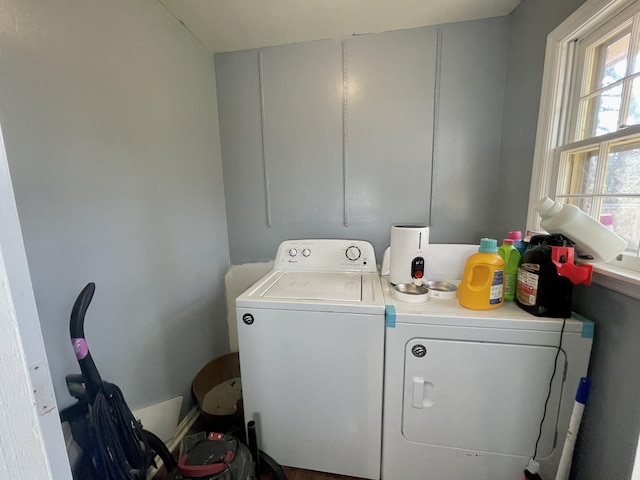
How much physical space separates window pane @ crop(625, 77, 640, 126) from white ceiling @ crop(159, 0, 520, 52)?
3.21 ft

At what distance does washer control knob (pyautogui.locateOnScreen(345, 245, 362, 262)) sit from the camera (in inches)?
65.9

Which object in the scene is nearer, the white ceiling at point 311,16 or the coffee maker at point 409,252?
the coffee maker at point 409,252

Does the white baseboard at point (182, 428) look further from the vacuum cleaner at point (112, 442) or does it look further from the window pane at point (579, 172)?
the window pane at point (579, 172)

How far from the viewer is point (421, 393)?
1095 mm

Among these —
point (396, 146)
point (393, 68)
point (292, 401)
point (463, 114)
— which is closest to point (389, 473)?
point (292, 401)

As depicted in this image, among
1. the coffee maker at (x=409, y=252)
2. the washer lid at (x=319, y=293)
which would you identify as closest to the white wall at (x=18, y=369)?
the washer lid at (x=319, y=293)

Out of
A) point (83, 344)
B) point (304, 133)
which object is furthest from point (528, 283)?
point (83, 344)

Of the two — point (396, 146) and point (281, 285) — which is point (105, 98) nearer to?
point (281, 285)

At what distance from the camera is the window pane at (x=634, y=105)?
893 millimetres

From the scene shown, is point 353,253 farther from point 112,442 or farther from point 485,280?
point 112,442

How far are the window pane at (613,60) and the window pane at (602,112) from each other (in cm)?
5

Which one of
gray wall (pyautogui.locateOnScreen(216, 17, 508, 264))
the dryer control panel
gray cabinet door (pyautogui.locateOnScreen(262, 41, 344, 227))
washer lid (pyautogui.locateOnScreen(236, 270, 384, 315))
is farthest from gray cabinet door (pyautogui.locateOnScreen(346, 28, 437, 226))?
washer lid (pyautogui.locateOnScreen(236, 270, 384, 315))

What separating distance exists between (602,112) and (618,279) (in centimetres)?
73

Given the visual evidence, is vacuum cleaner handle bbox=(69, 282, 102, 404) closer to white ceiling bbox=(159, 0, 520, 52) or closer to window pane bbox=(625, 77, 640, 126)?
white ceiling bbox=(159, 0, 520, 52)
